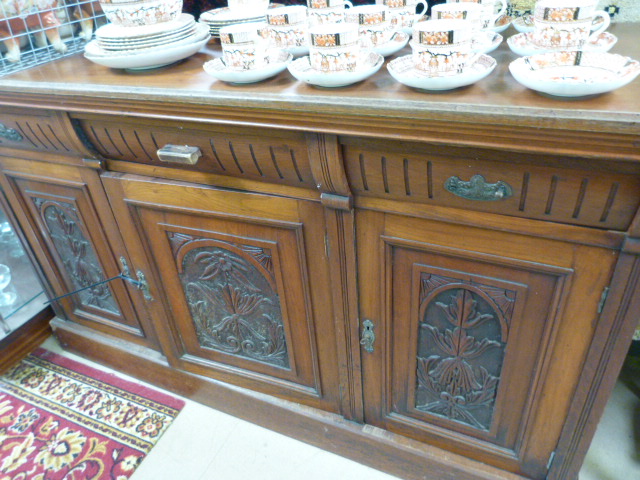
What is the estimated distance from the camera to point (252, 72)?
28.5 inches

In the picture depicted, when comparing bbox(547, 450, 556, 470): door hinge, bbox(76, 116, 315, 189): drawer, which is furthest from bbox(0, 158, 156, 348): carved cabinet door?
bbox(547, 450, 556, 470): door hinge

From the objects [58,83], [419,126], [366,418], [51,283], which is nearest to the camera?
[419,126]

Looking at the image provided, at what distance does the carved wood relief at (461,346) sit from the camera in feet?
2.44

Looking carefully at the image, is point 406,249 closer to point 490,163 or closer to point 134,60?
point 490,163

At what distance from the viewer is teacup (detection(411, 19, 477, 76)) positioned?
61 centimetres

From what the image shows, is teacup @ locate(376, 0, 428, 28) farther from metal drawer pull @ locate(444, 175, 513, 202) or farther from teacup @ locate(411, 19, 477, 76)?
metal drawer pull @ locate(444, 175, 513, 202)

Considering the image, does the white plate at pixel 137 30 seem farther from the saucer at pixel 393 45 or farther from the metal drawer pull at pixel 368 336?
the metal drawer pull at pixel 368 336

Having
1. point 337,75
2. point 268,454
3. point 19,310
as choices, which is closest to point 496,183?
point 337,75

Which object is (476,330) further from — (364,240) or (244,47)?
(244,47)

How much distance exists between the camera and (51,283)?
1267 millimetres

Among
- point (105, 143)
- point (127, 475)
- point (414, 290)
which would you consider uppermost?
point (105, 143)

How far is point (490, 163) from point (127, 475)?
103 centimetres

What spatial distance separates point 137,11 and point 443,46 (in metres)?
0.55

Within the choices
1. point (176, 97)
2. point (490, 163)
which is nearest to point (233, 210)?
point (176, 97)
